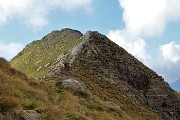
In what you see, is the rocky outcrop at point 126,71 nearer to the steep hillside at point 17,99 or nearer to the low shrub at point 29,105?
the steep hillside at point 17,99

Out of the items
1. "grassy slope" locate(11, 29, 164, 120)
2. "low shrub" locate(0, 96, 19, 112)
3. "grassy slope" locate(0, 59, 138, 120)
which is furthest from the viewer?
"grassy slope" locate(11, 29, 164, 120)

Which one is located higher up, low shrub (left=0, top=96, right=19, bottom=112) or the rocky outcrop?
the rocky outcrop

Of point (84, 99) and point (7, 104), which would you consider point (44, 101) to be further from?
point (84, 99)

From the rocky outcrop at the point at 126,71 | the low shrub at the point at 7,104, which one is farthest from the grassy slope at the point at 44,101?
the rocky outcrop at the point at 126,71

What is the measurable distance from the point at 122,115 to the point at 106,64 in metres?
22.9

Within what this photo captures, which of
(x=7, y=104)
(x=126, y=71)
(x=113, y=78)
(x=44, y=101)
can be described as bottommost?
(x=7, y=104)

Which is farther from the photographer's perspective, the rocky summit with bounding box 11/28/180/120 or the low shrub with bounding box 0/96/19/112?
the rocky summit with bounding box 11/28/180/120

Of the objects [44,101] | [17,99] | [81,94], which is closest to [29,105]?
[17,99]

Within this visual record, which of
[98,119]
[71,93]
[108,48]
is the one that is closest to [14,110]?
[98,119]

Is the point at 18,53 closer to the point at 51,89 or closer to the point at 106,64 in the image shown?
the point at 106,64

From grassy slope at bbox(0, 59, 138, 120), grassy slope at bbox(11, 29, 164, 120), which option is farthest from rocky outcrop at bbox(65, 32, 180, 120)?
grassy slope at bbox(0, 59, 138, 120)

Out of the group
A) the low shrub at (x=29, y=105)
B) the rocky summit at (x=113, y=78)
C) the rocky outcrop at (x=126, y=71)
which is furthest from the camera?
the rocky outcrop at (x=126, y=71)

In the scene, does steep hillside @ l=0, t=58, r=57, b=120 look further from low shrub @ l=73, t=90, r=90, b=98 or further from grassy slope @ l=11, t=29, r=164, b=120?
low shrub @ l=73, t=90, r=90, b=98

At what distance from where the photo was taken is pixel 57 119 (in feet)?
68.5
